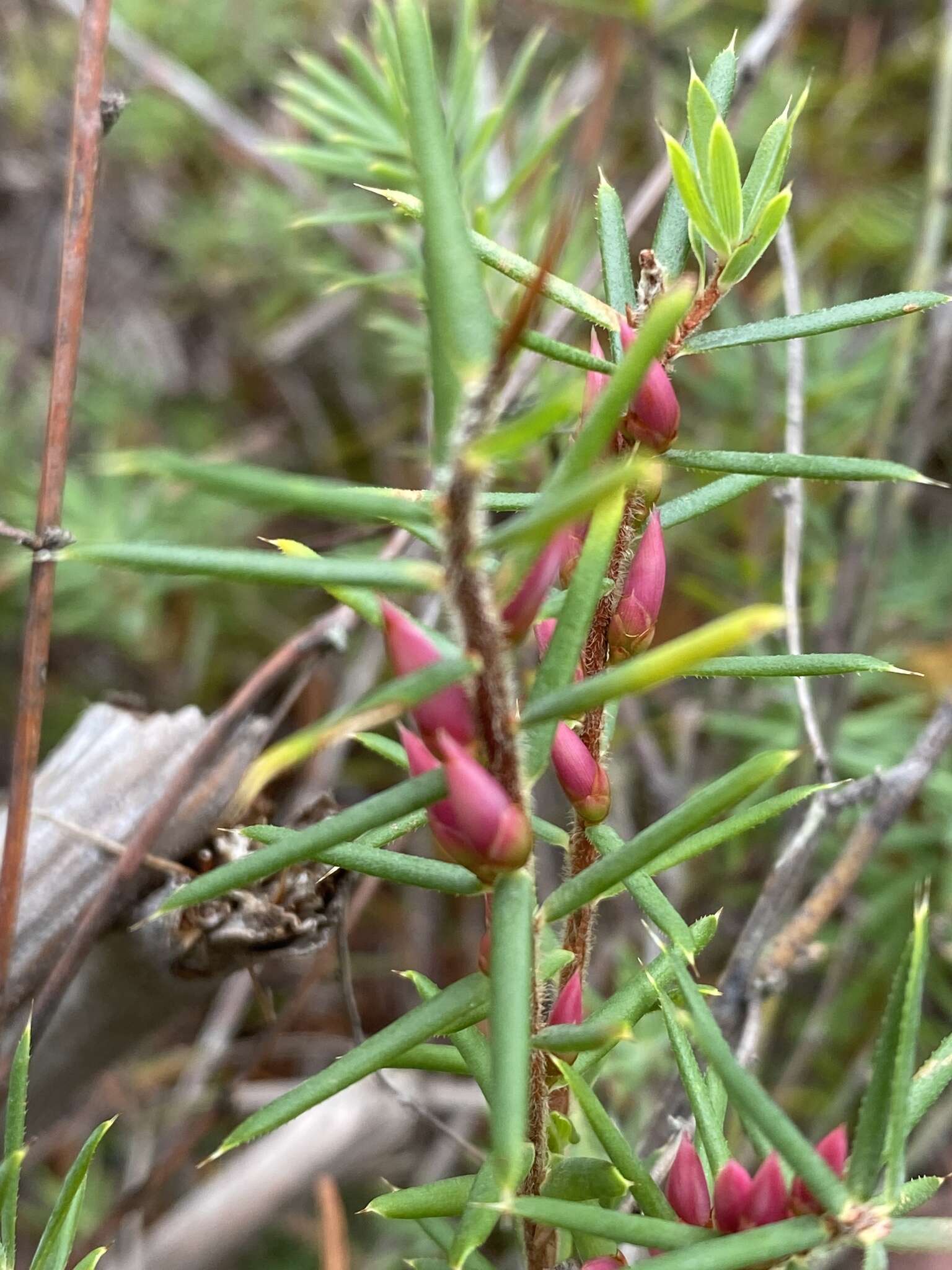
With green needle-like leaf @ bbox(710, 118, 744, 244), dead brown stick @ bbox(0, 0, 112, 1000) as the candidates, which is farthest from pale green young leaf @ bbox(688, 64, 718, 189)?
dead brown stick @ bbox(0, 0, 112, 1000)

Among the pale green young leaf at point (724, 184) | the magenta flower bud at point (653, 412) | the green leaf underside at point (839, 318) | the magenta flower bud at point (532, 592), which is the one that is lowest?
the magenta flower bud at point (532, 592)

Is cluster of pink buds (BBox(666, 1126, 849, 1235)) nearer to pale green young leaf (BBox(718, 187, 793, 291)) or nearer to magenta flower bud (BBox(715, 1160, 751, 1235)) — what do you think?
magenta flower bud (BBox(715, 1160, 751, 1235))

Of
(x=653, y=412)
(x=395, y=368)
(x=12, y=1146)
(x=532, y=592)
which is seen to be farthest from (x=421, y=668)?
(x=395, y=368)

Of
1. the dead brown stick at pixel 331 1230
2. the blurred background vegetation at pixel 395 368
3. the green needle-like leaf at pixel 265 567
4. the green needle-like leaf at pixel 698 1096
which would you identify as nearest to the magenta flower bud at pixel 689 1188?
the green needle-like leaf at pixel 698 1096

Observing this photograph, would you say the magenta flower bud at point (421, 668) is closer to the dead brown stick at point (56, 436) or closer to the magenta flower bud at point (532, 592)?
the magenta flower bud at point (532, 592)

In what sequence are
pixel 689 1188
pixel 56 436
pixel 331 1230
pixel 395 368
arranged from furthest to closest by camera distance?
pixel 395 368 → pixel 331 1230 → pixel 56 436 → pixel 689 1188

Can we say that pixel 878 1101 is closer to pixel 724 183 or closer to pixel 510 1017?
pixel 510 1017

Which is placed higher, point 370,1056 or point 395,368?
point 395,368
